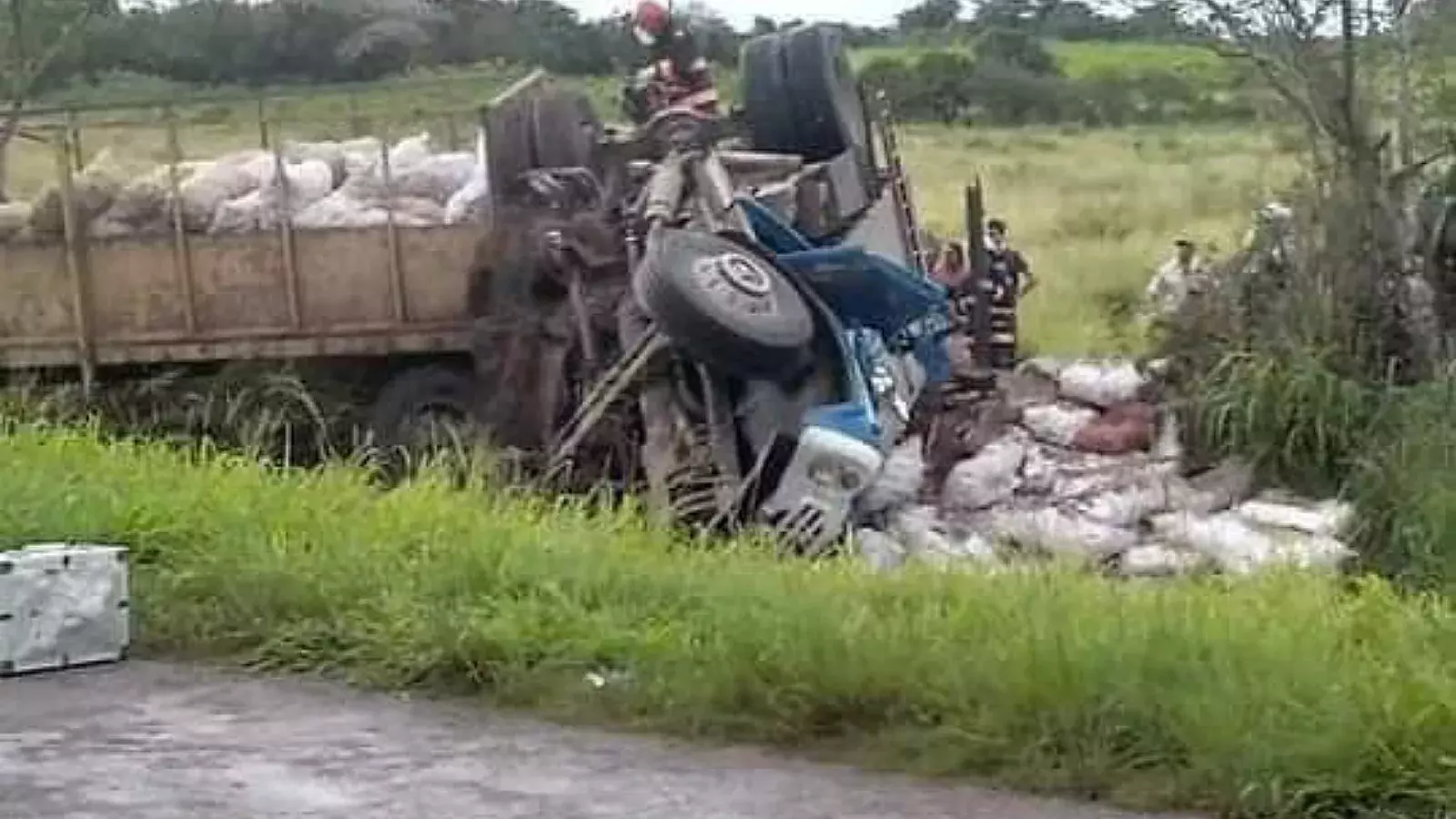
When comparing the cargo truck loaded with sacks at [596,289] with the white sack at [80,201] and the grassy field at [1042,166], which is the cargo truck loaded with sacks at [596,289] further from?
the grassy field at [1042,166]

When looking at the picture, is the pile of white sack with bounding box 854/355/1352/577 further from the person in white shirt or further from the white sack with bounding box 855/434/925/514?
the person in white shirt

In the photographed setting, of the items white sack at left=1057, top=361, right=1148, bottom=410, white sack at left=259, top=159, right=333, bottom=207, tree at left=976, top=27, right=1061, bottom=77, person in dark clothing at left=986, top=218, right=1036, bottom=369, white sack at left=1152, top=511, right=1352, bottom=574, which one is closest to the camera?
white sack at left=1152, top=511, right=1352, bottom=574

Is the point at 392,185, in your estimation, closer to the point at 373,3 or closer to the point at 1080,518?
the point at 1080,518

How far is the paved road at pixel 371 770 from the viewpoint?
534 cm

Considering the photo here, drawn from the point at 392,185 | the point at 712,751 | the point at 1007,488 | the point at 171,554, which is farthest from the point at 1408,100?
the point at 712,751

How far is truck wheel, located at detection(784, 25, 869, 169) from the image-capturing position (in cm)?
1627

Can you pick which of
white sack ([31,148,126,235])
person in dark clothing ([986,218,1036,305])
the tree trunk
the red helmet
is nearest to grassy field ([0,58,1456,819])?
white sack ([31,148,126,235])

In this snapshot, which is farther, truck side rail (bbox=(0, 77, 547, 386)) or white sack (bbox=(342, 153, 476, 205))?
white sack (bbox=(342, 153, 476, 205))

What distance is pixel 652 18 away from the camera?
16234 mm

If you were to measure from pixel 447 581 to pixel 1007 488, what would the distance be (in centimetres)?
824

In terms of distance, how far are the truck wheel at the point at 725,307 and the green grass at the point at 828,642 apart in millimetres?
3994

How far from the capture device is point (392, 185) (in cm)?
1549

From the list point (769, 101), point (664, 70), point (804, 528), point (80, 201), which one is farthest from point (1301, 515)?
point (80, 201)

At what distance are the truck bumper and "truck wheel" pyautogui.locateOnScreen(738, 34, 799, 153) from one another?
13.9ft
